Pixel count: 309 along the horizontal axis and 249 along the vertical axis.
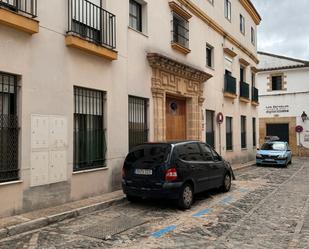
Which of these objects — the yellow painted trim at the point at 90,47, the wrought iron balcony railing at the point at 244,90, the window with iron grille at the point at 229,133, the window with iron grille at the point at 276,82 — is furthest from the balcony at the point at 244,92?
the yellow painted trim at the point at 90,47

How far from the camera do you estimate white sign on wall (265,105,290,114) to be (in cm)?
3006

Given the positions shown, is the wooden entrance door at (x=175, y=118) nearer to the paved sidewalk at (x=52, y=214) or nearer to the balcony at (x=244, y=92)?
the paved sidewalk at (x=52, y=214)

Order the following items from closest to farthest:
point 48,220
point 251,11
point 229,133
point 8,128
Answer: point 48,220 < point 8,128 < point 229,133 < point 251,11

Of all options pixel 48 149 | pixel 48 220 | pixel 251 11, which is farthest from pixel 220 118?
pixel 48 220

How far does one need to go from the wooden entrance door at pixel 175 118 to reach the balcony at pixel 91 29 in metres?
4.45

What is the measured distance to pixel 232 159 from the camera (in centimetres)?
1956

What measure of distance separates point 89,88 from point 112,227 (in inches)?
155

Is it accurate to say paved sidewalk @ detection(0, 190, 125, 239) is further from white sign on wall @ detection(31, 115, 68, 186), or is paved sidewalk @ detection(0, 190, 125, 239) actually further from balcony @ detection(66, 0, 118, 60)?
balcony @ detection(66, 0, 118, 60)

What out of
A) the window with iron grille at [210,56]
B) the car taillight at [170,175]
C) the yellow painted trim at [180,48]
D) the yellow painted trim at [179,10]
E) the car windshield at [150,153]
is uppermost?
the yellow painted trim at [179,10]

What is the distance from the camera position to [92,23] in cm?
945

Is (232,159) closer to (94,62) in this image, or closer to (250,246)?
(94,62)

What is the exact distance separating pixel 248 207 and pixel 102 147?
418 centimetres

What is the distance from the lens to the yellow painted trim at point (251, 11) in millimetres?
22625

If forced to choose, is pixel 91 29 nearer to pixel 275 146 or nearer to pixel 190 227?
pixel 190 227
